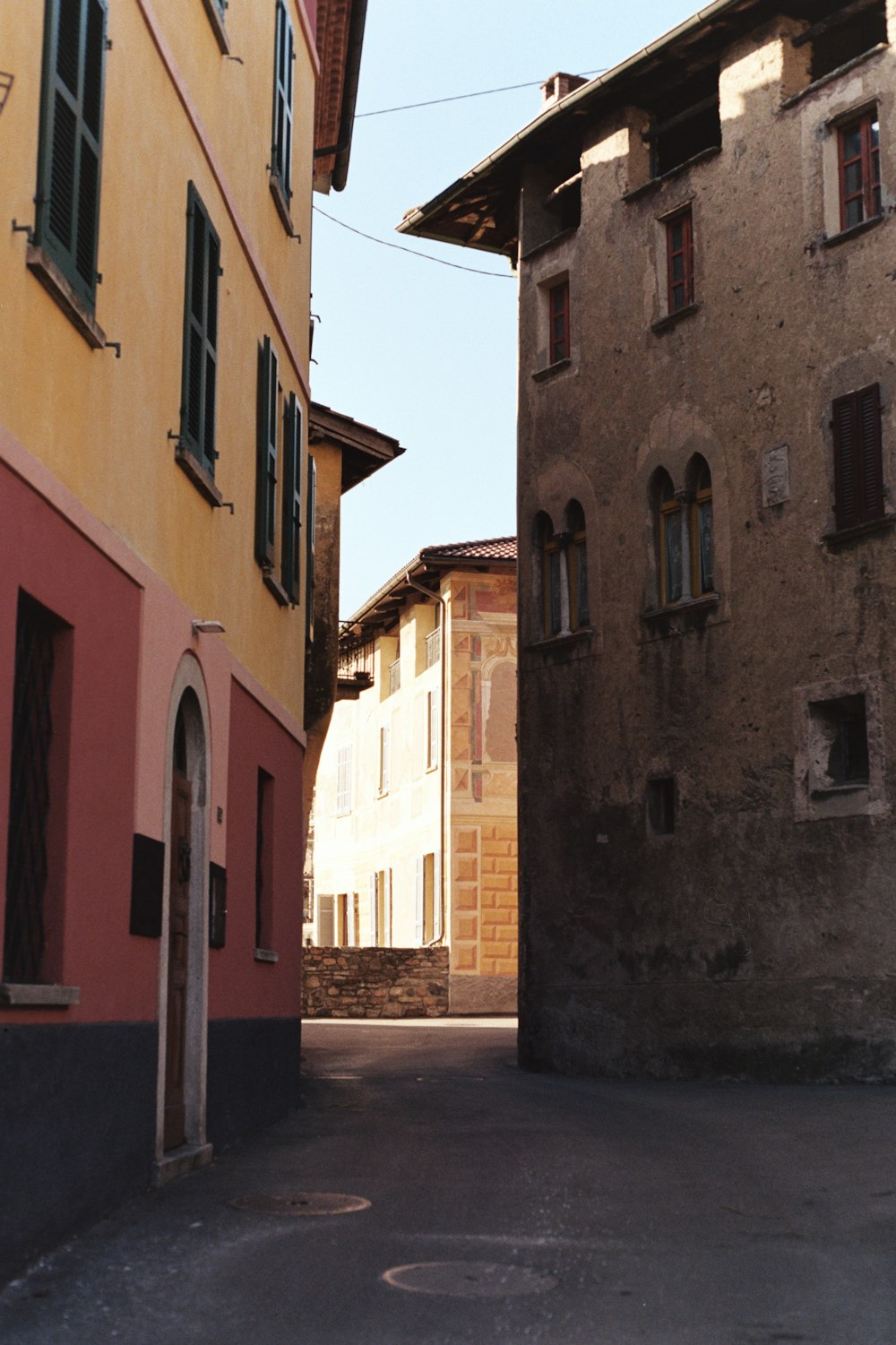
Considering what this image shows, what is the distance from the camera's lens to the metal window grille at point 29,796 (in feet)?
22.1

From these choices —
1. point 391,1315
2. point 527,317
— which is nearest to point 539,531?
point 527,317

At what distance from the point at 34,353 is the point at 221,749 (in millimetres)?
4302

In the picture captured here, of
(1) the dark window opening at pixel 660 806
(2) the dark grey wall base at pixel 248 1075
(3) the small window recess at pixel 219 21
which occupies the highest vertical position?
(3) the small window recess at pixel 219 21

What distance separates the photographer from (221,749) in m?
10.7

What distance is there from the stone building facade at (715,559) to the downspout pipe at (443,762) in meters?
13.7

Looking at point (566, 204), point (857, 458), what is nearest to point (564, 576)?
point (857, 458)

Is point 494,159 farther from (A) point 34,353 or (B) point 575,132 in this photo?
(A) point 34,353

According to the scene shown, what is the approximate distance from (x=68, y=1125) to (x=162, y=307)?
435 cm

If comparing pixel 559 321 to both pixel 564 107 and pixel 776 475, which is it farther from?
pixel 776 475

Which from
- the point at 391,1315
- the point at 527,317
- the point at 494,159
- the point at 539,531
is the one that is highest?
the point at 494,159

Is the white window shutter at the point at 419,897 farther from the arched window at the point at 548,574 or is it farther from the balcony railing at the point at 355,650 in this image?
the arched window at the point at 548,574

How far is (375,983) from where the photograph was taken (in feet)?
110

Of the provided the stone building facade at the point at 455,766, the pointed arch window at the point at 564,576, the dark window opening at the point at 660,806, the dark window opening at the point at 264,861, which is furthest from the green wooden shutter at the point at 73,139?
the stone building facade at the point at 455,766

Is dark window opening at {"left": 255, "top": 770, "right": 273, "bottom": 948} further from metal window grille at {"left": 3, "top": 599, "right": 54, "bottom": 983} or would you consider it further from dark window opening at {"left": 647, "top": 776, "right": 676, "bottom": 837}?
dark window opening at {"left": 647, "top": 776, "right": 676, "bottom": 837}
